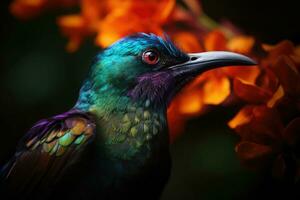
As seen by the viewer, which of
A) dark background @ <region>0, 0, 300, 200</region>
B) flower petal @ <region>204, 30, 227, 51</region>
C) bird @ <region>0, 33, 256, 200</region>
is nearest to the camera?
bird @ <region>0, 33, 256, 200</region>

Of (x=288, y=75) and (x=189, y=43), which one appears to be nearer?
(x=288, y=75)

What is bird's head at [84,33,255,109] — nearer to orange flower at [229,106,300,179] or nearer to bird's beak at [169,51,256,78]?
bird's beak at [169,51,256,78]

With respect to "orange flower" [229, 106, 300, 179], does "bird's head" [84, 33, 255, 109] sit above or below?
above

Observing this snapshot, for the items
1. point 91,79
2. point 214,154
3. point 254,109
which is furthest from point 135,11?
point 214,154

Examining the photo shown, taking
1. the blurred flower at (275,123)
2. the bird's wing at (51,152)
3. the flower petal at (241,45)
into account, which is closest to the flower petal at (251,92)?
the blurred flower at (275,123)

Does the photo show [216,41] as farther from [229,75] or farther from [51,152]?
[51,152]

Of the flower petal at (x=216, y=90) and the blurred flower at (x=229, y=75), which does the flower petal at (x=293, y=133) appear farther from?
the flower petal at (x=216, y=90)

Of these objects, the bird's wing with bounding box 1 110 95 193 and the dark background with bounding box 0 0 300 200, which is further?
the dark background with bounding box 0 0 300 200

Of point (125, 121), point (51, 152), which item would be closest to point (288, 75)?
point (125, 121)

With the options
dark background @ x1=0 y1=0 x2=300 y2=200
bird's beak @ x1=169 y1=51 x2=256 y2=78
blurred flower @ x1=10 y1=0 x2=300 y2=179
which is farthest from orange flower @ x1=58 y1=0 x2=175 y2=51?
Answer: dark background @ x1=0 y1=0 x2=300 y2=200
